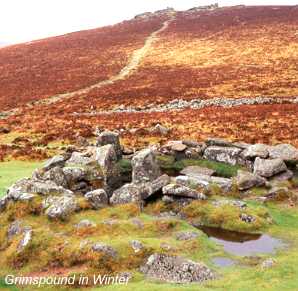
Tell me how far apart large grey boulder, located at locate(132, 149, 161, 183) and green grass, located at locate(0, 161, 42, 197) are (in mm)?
7192

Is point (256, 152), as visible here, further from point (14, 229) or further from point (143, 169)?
point (14, 229)

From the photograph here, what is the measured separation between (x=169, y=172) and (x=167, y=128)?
1778 centimetres

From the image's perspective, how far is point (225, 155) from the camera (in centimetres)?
2900

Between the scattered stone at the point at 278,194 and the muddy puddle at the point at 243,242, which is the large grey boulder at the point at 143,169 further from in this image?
the scattered stone at the point at 278,194

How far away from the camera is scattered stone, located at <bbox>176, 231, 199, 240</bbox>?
64.3 ft

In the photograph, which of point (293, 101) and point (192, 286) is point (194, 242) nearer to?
point (192, 286)

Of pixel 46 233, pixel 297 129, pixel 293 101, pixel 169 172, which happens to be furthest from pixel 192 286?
pixel 293 101

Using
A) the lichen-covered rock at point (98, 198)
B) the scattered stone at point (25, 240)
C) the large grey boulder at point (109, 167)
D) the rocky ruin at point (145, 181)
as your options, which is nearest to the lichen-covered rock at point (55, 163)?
the rocky ruin at point (145, 181)

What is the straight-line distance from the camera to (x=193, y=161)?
29.2m

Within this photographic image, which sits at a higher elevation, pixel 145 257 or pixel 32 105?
pixel 145 257

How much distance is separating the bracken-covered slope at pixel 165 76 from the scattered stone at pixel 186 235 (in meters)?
21.6

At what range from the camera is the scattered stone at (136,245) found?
18219 millimetres

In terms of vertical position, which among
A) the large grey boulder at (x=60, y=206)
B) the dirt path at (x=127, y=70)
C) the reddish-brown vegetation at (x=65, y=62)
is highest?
the large grey boulder at (x=60, y=206)

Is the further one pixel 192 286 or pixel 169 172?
pixel 169 172
